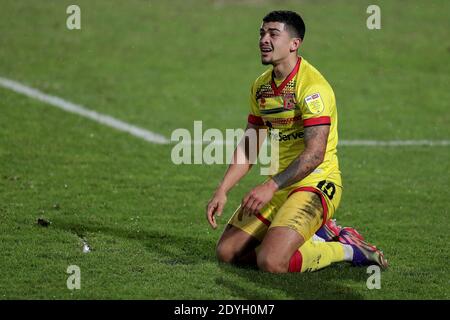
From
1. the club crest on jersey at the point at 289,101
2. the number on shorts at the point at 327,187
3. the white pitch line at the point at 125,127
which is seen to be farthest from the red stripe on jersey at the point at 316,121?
the white pitch line at the point at 125,127

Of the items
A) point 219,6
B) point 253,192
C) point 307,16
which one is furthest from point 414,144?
point 219,6

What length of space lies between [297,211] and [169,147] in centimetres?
572

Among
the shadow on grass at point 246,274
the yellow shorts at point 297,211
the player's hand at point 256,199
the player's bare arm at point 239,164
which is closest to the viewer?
the shadow on grass at point 246,274

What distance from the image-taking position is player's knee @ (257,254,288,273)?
8000 mm

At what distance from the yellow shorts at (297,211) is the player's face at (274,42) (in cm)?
119

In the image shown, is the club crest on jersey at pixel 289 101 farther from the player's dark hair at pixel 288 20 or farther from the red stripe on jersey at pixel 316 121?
the player's dark hair at pixel 288 20

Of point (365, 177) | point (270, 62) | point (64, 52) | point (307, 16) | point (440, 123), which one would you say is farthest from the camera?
point (307, 16)

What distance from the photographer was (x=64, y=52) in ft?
63.7

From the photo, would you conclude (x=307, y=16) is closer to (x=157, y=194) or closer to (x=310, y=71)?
(x=157, y=194)

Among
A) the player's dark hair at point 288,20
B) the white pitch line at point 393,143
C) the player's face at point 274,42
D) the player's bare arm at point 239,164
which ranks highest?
the player's dark hair at point 288,20

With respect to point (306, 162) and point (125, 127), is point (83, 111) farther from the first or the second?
point (306, 162)

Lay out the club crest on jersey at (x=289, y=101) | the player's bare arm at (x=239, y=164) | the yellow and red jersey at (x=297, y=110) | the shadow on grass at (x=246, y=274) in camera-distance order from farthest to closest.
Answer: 1. the club crest on jersey at (x=289, y=101)
2. the player's bare arm at (x=239, y=164)
3. the yellow and red jersey at (x=297, y=110)
4. the shadow on grass at (x=246, y=274)

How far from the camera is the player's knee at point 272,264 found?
800 centimetres

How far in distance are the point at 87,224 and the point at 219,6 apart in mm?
15038
